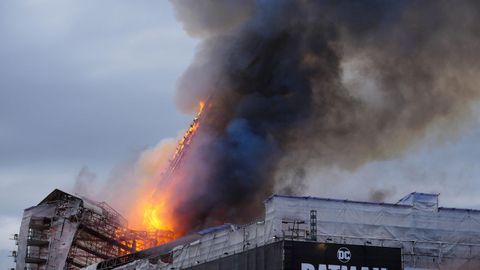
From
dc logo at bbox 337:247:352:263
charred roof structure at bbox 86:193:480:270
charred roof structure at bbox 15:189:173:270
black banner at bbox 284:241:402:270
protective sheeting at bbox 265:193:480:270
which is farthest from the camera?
charred roof structure at bbox 15:189:173:270

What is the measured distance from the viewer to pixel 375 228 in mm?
71750

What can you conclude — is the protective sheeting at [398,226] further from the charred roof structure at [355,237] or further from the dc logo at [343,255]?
the dc logo at [343,255]

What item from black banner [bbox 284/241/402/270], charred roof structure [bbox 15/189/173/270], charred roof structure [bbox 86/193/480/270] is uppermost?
charred roof structure [bbox 15/189/173/270]

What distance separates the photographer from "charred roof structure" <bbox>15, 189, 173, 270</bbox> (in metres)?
117

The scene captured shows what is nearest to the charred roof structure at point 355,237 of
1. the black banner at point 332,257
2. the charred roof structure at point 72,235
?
the black banner at point 332,257

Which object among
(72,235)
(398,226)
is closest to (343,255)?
(398,226)

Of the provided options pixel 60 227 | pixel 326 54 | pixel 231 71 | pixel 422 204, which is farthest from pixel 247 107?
pixel 422 204

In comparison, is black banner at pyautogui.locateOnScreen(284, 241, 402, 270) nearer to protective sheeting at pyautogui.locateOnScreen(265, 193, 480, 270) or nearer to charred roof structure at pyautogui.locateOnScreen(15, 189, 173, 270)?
protective sheeting at pyautogui.locateOnScreen(265, 193, 480, 270)

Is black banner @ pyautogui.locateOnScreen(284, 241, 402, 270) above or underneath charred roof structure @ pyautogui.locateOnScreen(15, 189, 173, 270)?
underneath

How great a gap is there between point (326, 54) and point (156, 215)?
30.2 metres

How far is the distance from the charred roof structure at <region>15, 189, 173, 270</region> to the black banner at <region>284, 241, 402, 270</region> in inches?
1983

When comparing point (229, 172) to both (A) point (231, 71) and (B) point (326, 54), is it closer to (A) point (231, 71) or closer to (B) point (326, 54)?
(A) point (231, 71)

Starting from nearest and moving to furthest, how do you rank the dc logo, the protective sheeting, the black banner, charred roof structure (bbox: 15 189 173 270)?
the black banner → the dc logo → the protective sheeting → charred roof structure (bbox: 15 189 173 270)

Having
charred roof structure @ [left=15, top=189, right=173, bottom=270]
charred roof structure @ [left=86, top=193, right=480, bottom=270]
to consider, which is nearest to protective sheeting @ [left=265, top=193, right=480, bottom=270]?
charred roof structure @ [left=86, top=193, right=480, bottom=270]
